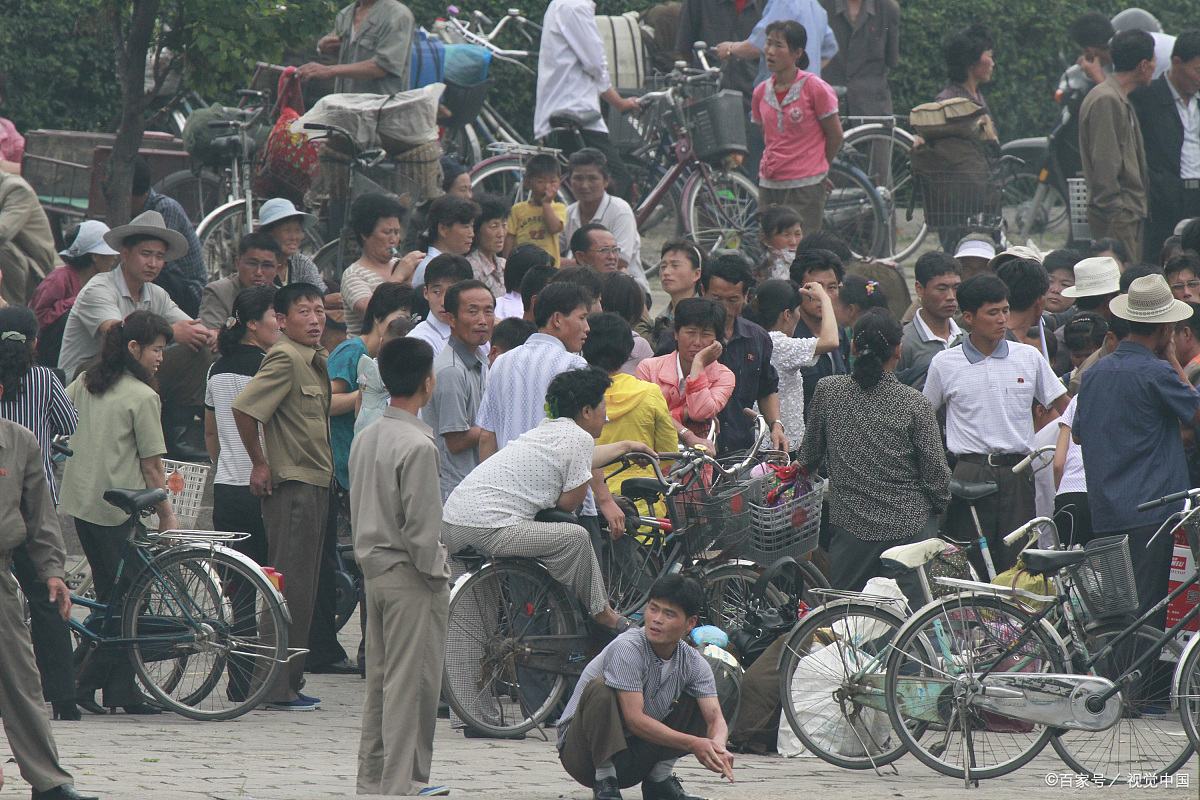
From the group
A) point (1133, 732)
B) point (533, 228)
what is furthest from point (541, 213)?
point (1133, 732)

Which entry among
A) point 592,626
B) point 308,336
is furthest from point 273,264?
point 592,626

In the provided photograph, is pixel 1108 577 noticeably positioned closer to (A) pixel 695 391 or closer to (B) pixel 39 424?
(A) pixel 695 391

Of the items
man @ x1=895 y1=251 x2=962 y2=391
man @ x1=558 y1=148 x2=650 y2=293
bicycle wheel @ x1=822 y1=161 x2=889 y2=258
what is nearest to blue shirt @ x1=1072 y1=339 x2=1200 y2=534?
man @ x1=895 y1=251 x2=962 y2=391

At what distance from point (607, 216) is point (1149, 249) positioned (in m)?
4.55

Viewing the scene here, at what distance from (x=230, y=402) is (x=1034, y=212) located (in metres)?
8.99

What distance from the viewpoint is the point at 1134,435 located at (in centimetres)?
686

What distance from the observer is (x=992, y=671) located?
6.26 meters

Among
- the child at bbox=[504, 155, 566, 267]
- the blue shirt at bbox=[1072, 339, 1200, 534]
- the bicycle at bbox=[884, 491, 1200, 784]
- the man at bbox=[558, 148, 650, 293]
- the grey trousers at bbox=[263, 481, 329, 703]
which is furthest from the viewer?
the man at bbox=[558, 148, 650, 293]

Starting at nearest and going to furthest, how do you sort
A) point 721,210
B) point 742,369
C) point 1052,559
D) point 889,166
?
point 1052,559, point 742,369, point 721,210, point 889,166

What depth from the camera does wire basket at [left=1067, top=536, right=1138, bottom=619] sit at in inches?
246

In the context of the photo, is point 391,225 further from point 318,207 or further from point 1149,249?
point 1149,249

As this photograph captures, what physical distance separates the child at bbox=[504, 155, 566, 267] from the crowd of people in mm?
28

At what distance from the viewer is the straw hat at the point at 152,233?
8.74 metres

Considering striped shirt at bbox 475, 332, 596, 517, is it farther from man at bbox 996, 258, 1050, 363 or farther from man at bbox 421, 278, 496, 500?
man at bbox 996, 258, 1050, 363
